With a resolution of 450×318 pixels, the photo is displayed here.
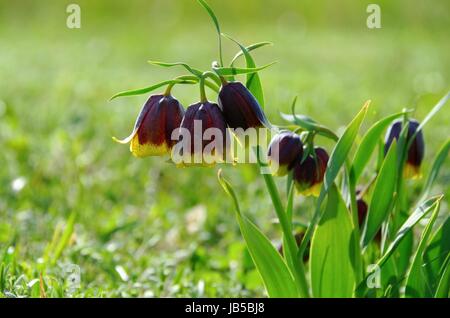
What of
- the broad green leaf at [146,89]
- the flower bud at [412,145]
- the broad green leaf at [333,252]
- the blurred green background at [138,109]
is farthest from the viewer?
the blurred green background at [138,109]

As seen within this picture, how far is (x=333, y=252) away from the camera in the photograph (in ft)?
6.44

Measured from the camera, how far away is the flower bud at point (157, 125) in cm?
166

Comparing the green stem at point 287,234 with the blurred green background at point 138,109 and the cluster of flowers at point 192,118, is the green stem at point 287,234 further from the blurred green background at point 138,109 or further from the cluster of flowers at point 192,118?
the blurred green background at point 138,109

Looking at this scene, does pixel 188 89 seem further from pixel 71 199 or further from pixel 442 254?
pixel 442 254

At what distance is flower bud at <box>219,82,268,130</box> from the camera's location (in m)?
1.61

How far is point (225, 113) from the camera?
1637 millimetres

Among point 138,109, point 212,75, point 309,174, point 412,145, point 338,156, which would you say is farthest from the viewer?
point 138,109

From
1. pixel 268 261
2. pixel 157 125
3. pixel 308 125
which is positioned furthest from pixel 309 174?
pixel 157 125

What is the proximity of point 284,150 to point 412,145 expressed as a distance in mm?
455

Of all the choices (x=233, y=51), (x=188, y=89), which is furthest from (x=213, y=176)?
(x=233, y=51)

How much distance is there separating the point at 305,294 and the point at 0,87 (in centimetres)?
372

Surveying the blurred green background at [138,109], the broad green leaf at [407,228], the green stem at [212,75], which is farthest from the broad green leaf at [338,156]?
the blurred green background at [138,109]

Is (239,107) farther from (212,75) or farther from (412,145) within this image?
(412,145)

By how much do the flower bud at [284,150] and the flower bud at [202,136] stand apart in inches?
8.9
